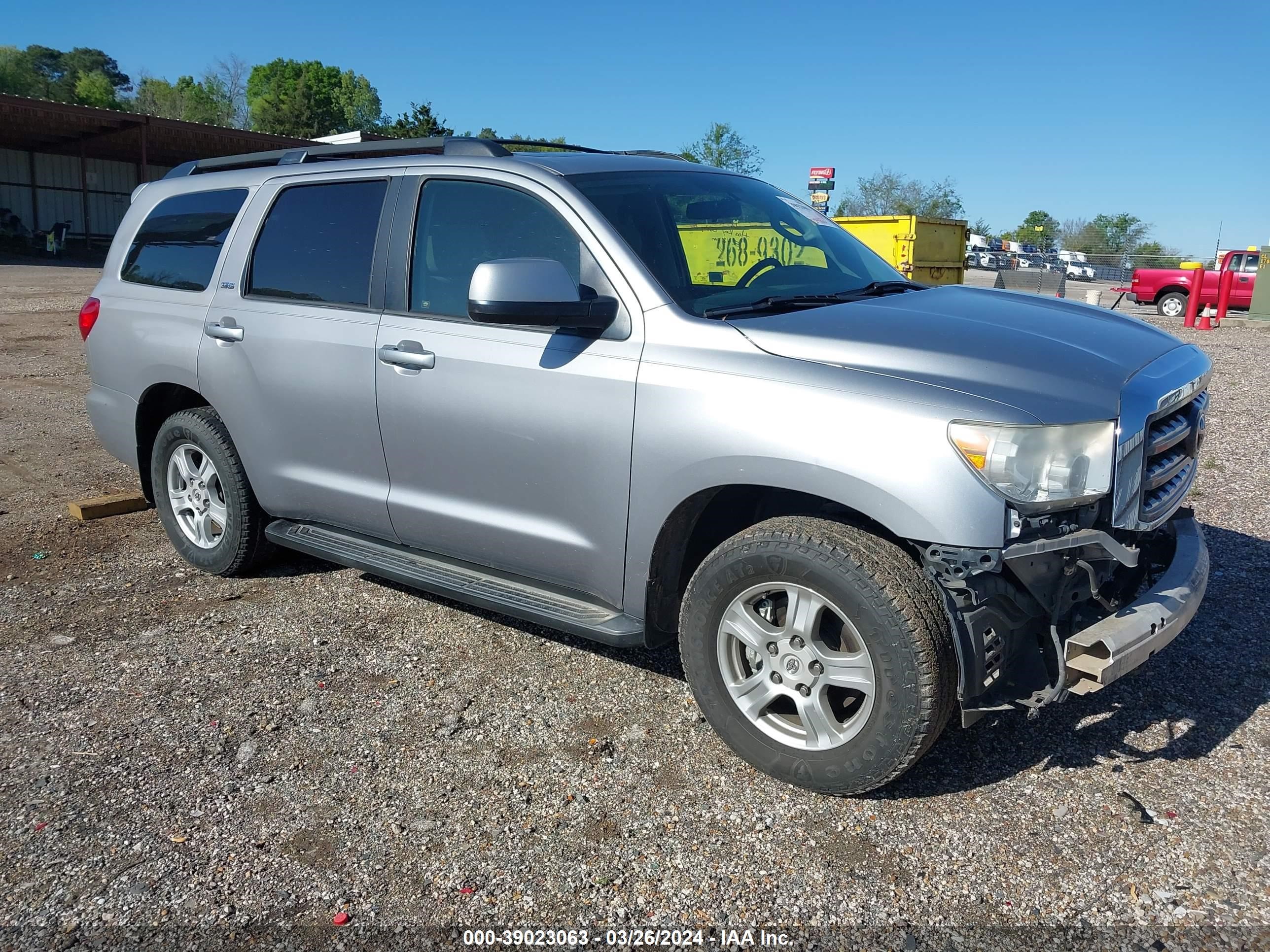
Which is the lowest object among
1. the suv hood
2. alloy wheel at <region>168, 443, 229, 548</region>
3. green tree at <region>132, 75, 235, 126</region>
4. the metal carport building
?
alloy wheel at <region>168, 443, 229, 548</region>

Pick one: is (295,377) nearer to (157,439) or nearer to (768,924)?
(157,439)

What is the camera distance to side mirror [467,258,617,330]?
3215 mm

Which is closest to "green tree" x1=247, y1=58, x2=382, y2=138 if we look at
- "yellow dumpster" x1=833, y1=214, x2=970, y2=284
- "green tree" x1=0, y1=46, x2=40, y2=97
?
"green tree" x1=0, y1=46, x2=40, y2=97

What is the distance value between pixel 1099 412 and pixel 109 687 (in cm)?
369

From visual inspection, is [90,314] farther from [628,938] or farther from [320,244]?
[628,938]

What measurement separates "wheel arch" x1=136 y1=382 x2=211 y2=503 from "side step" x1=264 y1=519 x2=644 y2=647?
0.96 metres

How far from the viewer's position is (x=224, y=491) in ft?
15.8

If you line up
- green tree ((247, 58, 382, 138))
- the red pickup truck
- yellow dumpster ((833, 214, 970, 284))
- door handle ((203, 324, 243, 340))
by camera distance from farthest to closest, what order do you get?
green tree ((247, 58, 382, 138)) < the red pickup truck < yellow dumpster ((833, 214, 970, 284)) < door handle ((203, 324, 243, 340))

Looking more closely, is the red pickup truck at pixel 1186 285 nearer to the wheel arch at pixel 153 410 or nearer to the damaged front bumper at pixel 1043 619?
the damaged front bumper at pixel 1043 619

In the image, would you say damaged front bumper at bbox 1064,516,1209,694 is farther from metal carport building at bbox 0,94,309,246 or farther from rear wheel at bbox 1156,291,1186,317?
metal carport building at bbox 0,94,309,246

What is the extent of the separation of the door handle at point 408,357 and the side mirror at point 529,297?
1.75 feet

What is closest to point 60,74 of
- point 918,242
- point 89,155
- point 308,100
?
point 308,100

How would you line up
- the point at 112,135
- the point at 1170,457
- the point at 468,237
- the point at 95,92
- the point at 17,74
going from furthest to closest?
the point at 95,92, the point at 17,74, the point at 112,135, the point at 468,237, the point at 1170,457

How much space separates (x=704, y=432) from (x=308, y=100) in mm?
77004
